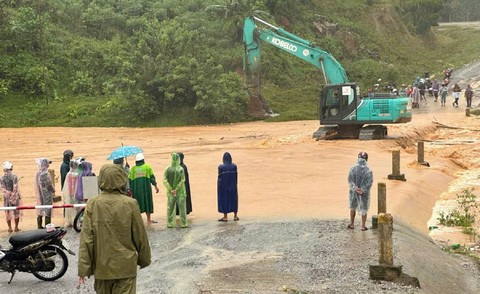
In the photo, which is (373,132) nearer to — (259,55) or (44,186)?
(259,55)

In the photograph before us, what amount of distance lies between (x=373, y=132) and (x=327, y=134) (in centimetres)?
206

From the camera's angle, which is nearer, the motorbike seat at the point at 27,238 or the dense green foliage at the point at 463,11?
the motorbike seat at the point at 27,238

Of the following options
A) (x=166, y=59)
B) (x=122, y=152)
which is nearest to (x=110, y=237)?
(x=122, y=152)

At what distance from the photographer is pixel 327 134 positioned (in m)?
28.8

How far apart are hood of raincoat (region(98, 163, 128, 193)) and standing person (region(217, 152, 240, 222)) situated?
7074 mm

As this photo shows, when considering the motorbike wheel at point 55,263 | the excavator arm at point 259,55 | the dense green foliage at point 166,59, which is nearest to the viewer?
the motorbike wheel at point 55,263

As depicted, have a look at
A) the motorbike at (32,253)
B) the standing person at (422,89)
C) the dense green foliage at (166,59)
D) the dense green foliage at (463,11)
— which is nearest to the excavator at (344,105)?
the dense green foliage at (166,59)

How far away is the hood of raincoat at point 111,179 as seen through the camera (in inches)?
248

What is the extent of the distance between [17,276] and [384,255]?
5.89 meters

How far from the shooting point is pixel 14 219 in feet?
46.1

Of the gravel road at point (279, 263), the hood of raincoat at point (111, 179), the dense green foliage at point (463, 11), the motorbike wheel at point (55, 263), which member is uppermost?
the dense green foliage at point (463, 11)

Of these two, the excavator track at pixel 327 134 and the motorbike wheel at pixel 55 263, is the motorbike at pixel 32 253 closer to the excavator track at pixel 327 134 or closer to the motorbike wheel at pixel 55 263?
the motorbike wheel at pixel 55 263

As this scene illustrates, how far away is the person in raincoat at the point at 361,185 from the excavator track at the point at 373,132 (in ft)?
51.9

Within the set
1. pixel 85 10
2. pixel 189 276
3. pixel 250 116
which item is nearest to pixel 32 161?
pixel 250 116
